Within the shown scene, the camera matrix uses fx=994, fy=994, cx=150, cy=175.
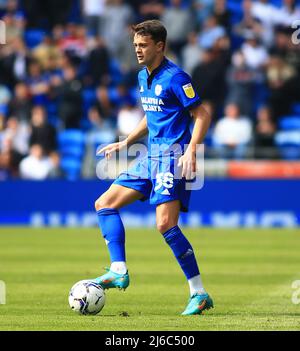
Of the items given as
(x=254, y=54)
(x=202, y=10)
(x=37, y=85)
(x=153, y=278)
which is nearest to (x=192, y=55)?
(x=254, y=54)

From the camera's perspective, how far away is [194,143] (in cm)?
820

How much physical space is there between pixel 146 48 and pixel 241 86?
497 inches

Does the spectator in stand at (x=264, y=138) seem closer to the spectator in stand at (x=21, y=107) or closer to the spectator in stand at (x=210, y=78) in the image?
the spectator in stand at (x=210, y=78)

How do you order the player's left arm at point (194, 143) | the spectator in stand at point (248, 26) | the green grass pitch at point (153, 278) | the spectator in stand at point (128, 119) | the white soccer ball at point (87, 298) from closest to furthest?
1. the green grass pitch at point (153, 278)
2. the player's left arm at point (194, 143)
3. the white soccer ball at point (87, 298)
4. the spectator in stand at point (128, 119)
5. the spectator in stand at point (248, 26)

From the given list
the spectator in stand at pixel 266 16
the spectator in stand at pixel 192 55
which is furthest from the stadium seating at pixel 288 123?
the spectator in stand at pixel 192 55

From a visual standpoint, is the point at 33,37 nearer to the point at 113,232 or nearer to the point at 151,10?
the point at 151,10

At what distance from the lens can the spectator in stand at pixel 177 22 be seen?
72.9ft

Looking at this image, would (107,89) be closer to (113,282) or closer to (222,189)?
(222,189)

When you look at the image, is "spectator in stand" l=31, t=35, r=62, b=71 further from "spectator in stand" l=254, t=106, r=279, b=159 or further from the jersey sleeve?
the jersey sleeve

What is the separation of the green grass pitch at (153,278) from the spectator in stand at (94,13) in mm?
6201

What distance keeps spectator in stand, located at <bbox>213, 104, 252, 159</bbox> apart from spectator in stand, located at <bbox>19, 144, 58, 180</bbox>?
3.39 m

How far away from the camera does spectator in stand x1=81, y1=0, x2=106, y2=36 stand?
23.2m

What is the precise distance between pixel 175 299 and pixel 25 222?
11.0 m
